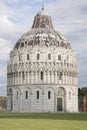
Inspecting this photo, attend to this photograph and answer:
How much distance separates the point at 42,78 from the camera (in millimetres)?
110562

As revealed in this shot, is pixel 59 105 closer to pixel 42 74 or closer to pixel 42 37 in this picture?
pixel 42 74

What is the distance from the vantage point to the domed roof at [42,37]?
115 m

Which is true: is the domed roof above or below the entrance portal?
above

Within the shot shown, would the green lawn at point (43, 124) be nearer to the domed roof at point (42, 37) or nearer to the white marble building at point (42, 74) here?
the white marble building at point (42, 74)

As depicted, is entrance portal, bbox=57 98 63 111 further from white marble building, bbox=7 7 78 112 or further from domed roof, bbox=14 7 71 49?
domed roof, bbox=14 7 71 49

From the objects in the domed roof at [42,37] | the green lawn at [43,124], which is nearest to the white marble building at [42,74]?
the domed roof at [42,37]

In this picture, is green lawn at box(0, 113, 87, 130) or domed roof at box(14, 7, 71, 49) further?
domed roof at box(14, 7, 71, 49)

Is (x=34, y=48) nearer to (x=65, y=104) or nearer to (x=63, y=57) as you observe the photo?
(x=63, y=57)

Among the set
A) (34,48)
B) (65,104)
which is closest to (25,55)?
(34,48)

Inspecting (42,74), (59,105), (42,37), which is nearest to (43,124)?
(42,74)

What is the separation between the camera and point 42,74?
111 meters

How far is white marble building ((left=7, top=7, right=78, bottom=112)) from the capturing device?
110 m

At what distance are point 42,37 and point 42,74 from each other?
37.3 feet

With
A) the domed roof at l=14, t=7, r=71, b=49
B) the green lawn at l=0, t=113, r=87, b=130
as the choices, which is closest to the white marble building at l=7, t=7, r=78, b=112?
the domed roof at l=14, t=7, r=71, b=49
